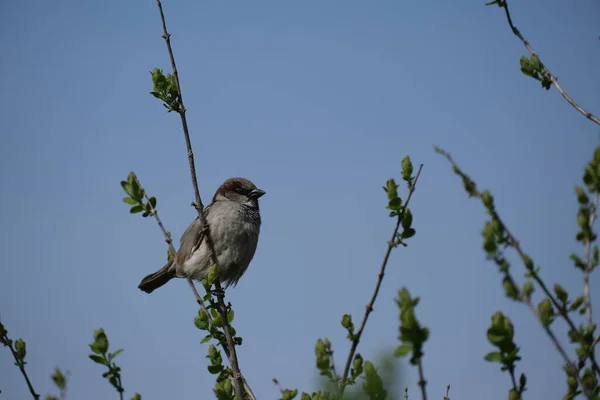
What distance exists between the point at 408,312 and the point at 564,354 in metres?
0.50

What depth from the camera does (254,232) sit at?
779 centimetres

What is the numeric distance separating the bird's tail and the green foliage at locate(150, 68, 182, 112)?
3.97 m

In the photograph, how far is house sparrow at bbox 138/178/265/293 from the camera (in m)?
7.34

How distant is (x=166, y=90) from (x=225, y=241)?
317cm

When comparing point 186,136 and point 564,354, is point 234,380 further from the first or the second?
point 564,354

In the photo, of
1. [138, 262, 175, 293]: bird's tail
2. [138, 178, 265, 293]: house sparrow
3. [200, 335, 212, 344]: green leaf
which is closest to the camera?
[200, 335, 212, 344]: green leaf

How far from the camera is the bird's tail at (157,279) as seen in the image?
8.21m

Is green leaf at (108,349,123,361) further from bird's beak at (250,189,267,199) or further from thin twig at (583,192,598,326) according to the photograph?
bird's beak at (250,189,267,199)

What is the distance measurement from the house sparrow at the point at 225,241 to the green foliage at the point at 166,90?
2840mm

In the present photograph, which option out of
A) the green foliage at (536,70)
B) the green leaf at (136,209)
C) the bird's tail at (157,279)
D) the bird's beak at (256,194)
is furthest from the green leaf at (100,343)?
the bird's beak at (256,194)

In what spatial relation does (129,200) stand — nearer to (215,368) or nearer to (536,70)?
(215,368)

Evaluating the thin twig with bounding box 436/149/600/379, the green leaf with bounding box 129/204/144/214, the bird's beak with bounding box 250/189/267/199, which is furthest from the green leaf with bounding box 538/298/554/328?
the bird's beak with bounding box 250/189/267/199

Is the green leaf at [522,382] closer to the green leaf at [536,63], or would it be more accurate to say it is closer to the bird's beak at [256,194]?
the green leaf at [536,63]

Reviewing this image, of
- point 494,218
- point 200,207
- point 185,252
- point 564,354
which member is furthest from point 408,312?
point 185,252
